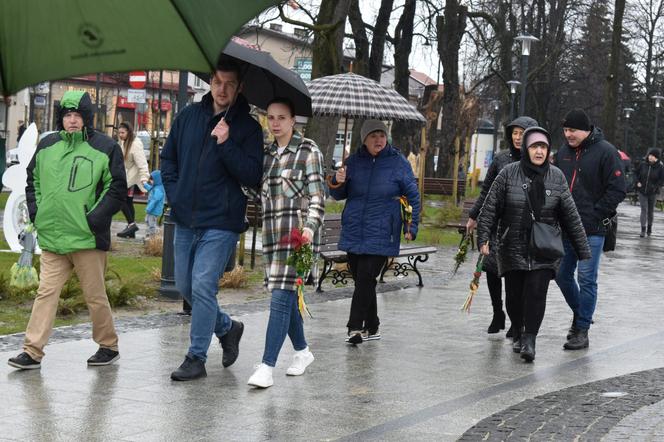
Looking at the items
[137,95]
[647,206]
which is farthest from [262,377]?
[647,206]

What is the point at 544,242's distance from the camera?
352 inches

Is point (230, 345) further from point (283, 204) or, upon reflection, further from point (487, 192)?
point (487, 192)

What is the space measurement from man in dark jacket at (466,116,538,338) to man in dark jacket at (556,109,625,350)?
365 millimetres

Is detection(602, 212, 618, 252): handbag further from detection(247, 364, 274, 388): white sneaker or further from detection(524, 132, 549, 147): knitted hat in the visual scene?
detection(247, 364, 274, 388): white sneaker

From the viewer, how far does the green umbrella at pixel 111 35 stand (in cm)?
258

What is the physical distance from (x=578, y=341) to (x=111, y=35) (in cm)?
761

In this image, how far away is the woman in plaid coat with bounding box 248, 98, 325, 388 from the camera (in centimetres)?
758

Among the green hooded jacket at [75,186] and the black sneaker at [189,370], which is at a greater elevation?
the green hooded jacket at [75,186]

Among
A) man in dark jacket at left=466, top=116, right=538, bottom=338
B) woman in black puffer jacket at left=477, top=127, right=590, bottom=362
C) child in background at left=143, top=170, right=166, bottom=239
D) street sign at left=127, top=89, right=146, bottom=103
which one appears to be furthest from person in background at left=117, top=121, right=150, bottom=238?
street sign at left=127, top=89, right=146, bottom=103

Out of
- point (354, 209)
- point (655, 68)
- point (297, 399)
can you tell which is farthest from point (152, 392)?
point (655, 68)

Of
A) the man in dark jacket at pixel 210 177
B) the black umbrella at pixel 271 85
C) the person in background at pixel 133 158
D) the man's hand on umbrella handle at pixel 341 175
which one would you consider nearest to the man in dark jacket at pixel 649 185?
the person in background at pixel 133 158

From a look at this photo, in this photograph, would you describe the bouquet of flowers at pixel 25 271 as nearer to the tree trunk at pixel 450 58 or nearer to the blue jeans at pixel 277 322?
the blue jeans at pixel 277 322

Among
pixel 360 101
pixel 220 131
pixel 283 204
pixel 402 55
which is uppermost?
pixel 402 55

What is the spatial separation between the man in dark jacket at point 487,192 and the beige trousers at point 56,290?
3220 millimetres
